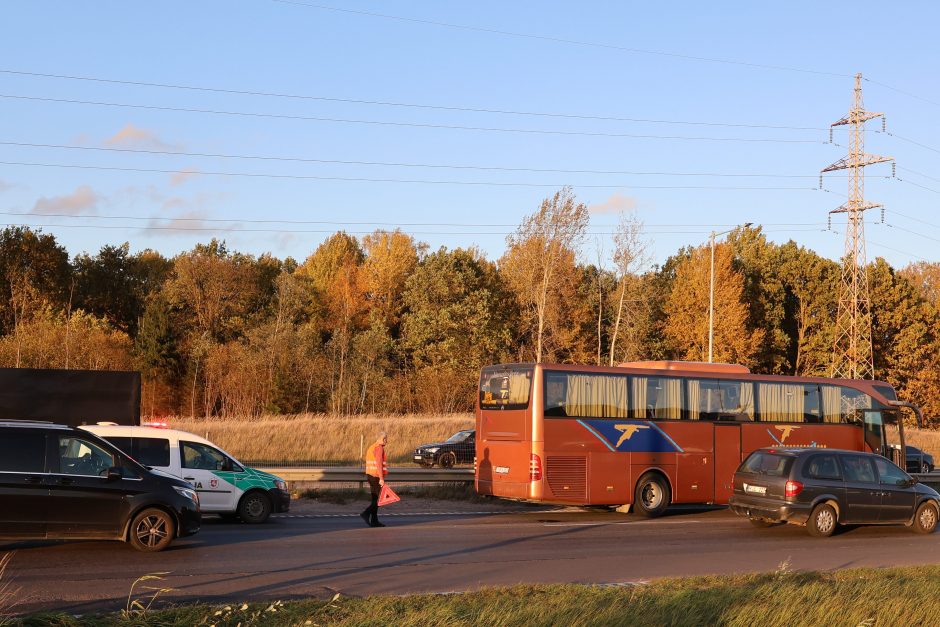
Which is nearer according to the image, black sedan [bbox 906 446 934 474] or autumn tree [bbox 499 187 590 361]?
black sedan [bbox 906 446 934 474]

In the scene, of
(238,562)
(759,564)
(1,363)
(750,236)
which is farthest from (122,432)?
(750,236)

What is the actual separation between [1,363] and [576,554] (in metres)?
44.0

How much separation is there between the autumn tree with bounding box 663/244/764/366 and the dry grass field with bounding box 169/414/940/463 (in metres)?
26.9

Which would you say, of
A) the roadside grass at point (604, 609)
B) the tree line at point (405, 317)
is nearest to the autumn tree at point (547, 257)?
the tree line at point (405, 317)

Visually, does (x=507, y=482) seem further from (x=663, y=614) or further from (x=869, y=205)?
(x=869, y=205)

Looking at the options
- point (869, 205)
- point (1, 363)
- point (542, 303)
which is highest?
point (869, 205)

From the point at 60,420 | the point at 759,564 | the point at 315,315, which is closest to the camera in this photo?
the point at 759,564

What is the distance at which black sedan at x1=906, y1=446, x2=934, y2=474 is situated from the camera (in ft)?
120

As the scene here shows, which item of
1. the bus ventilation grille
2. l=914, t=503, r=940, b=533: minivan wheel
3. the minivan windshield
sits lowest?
l=914, t=503, r=940, b=533: minivan wheel

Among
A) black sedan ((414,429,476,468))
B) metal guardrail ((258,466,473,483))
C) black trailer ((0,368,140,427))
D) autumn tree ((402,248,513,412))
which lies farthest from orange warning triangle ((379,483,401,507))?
autumn tree ((402,248,513,412))

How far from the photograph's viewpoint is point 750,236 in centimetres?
8394

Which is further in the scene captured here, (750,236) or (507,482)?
(750,236)

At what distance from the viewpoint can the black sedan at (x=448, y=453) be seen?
1433 inches

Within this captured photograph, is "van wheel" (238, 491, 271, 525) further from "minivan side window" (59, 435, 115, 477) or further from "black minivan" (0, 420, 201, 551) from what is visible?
"minivan side window" (59, 435, 115, 477)
